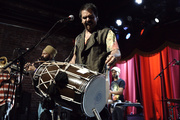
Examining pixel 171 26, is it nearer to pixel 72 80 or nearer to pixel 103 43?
pixel 103 43

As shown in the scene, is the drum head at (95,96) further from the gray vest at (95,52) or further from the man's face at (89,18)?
the man's face at (89,18)

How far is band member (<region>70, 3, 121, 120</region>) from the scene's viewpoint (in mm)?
1527

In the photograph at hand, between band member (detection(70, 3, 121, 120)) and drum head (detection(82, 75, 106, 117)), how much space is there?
5.6 inches

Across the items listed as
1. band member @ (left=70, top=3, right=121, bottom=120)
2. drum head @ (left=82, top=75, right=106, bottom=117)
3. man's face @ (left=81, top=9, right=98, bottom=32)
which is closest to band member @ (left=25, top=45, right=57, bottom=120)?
drum head @ (left=82, top=75, right=106, bottom=117)

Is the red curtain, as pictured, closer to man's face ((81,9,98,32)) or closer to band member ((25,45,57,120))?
band member ((25,45,57,120))

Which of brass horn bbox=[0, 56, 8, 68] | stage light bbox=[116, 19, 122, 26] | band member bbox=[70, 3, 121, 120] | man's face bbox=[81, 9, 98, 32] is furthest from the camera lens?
stage light bbox=[116, 19, 122, 26]

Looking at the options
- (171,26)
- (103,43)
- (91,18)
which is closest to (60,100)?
(103,43)

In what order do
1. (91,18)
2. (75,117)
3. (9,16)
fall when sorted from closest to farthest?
1. (75,117)
2. (91,18)
3. (9,16)

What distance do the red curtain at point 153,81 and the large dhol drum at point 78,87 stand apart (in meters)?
3.30

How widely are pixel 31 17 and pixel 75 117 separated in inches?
223

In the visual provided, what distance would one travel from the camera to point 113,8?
20.8 ft

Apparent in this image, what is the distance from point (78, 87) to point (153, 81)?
15.3ft

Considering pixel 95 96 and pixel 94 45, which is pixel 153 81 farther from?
pixel 95 96

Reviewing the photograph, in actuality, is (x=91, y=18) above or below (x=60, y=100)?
above
